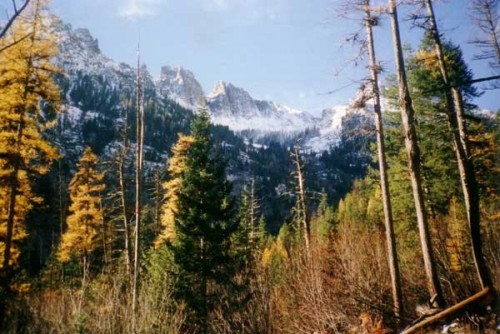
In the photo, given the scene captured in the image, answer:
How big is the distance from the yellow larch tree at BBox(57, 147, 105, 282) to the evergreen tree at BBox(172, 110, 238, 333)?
1108cm

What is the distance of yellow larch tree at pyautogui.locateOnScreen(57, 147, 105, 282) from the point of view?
2533 cm

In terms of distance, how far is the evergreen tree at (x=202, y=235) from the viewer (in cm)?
Result: 1523

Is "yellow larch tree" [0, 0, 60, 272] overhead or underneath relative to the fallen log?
overhead

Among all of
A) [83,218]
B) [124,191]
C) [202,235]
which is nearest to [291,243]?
[202,235]

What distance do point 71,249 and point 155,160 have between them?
122m

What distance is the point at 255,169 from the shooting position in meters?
164

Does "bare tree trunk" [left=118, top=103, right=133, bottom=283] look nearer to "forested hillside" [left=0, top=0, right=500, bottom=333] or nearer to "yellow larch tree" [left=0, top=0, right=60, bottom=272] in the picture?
"forested hillside" [left=0, top=0, right=500, bottom=333]

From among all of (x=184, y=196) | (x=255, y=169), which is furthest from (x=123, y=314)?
(x=255, y=169)

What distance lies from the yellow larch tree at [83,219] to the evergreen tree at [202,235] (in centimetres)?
1108

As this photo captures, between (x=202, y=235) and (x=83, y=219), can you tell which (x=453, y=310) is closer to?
(x=202, y=235)

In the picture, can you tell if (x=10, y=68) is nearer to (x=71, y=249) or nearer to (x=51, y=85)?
(x=51, y=85)

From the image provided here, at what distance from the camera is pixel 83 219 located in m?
26.3

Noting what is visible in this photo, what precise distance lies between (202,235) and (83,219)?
1405 cm

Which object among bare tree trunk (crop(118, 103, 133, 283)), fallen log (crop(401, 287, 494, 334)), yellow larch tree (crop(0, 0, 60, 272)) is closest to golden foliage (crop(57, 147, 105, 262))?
bare tree trunk (crop(118, 103, 133, 283))
